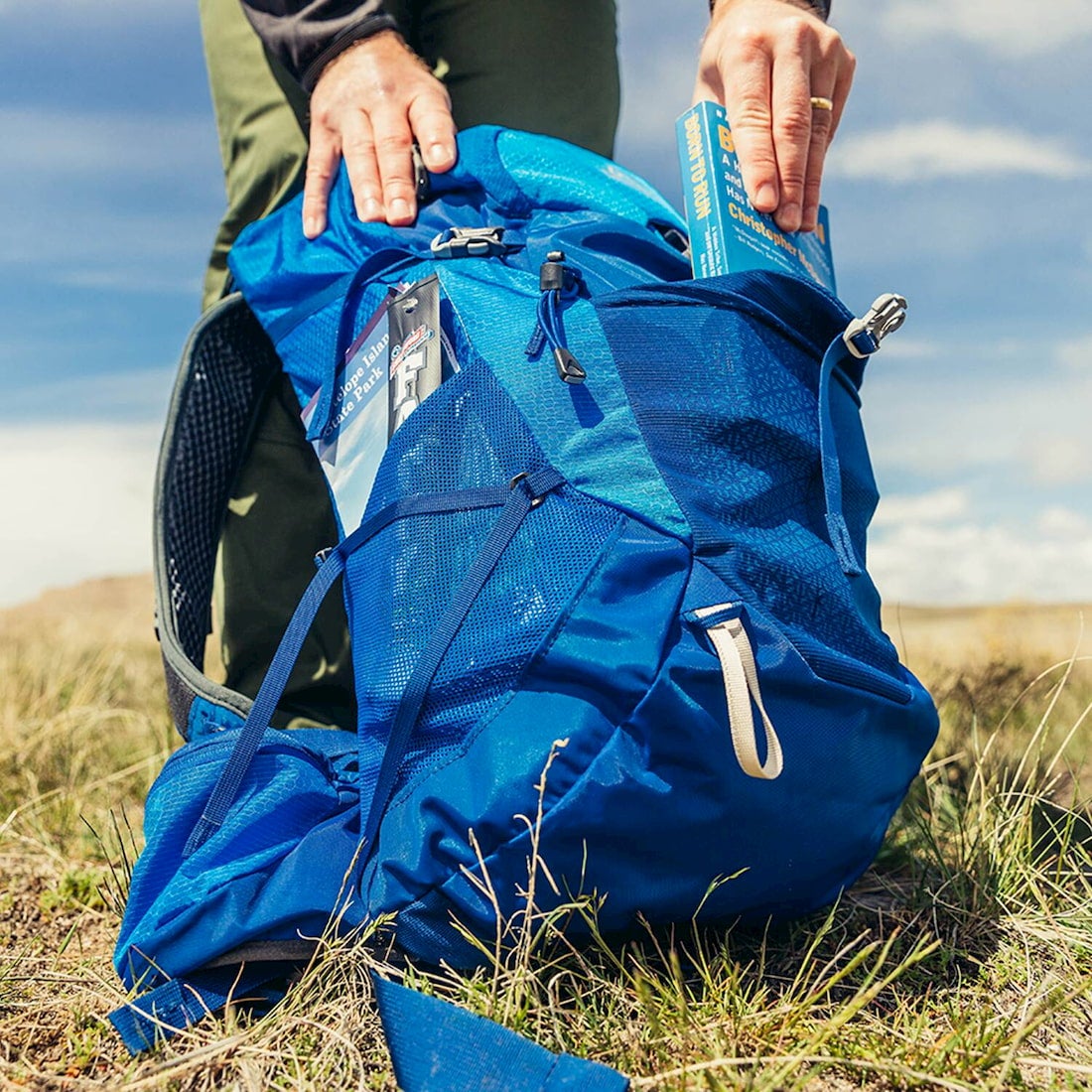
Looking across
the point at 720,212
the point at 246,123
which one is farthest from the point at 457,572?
the point at 246,123

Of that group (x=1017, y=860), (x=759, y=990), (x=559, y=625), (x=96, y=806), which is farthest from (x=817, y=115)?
(x=96, y=806)

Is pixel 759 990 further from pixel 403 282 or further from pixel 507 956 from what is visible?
pixel 403 282

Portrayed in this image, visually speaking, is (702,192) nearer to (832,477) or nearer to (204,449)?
(832,477)

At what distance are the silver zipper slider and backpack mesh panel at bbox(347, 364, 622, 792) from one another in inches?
21.9

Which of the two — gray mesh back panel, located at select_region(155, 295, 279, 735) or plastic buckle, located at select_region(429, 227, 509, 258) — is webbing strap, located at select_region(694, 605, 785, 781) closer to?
plastic buckle, located at select_region(429, 227, 509, 258)

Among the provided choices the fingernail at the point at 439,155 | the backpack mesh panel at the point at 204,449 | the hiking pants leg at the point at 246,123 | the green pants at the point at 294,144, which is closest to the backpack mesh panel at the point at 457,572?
the fingernail at the point at 439,155

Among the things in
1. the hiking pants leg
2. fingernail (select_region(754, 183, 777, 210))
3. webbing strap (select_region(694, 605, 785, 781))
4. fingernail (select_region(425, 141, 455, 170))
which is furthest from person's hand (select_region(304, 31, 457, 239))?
webbing strap (select_region(694, 605, 785, 781))

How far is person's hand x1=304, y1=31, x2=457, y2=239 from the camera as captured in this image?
1968mm

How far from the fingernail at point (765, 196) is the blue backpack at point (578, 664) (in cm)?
24

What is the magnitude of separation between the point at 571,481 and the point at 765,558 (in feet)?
0.87

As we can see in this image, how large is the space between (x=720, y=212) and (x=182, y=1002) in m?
1.38

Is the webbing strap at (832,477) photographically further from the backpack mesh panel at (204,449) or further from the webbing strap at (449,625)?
the backpack mesh panel at (204,449)

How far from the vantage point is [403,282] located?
69.4 inches

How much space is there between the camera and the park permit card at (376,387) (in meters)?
1.63
